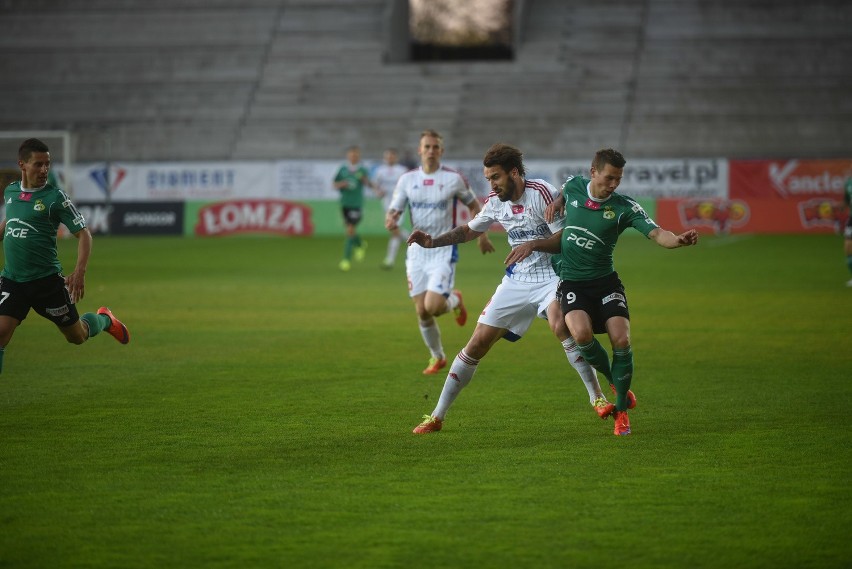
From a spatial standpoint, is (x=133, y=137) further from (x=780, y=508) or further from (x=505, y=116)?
(x=780, y=508)

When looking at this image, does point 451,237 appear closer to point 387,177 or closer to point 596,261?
point 596,261

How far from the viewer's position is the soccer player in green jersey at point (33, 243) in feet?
29.6

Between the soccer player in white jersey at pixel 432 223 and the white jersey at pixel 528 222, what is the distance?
2.56m

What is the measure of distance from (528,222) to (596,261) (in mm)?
590

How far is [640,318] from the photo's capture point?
15.3m

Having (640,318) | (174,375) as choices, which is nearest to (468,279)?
(640,318)

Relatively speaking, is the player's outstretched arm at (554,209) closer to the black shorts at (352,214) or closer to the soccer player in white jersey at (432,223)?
the soccer player in white jersey at (432,223)

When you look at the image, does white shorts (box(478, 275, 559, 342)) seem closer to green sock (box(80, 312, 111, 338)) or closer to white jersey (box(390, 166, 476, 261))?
white jersey (box(390, 166, 476, 261))

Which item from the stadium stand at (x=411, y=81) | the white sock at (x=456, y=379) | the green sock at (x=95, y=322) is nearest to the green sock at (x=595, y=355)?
the white sock at (x=456, y=379)

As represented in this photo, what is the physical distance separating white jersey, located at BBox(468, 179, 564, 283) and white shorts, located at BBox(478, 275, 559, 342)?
0.06 meters

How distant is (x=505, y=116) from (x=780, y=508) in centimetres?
3385

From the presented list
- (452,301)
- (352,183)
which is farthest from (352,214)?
(452,301)

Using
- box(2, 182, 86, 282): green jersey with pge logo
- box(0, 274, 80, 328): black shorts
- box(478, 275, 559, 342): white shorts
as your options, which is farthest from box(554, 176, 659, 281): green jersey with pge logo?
box(0, 274, 80, 328): black shorts

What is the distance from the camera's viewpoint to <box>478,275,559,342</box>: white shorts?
832 centimetres
